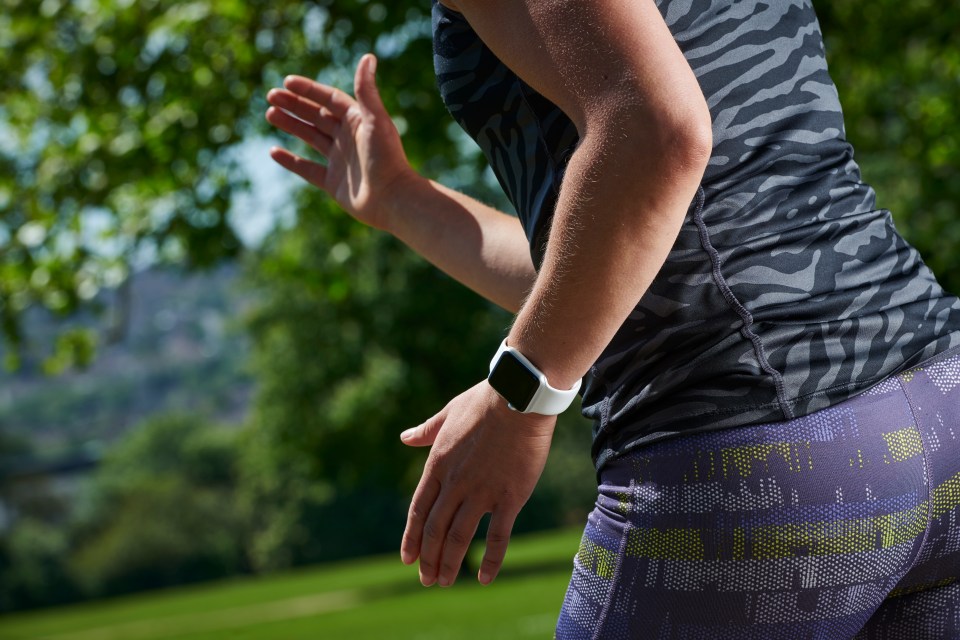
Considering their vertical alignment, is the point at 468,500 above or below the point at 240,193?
above

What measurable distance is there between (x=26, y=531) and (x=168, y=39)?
50.2 m

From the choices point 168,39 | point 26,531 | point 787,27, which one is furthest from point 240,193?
point 26,531

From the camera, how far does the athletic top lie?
4.38 feet

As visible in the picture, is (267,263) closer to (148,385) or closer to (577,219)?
(577,219)

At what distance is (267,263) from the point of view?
933 centimetres

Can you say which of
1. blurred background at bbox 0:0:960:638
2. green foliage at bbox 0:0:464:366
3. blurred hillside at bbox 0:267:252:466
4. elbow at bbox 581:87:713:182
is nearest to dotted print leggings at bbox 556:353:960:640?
elbow at bbox 581:87:713:182

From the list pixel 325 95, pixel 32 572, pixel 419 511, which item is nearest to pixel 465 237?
pixel 325 95

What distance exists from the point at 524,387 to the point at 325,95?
3.37 ft

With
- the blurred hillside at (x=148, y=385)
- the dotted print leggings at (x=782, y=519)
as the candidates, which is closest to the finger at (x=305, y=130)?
the dotted print leggings at (x=782, y=519)

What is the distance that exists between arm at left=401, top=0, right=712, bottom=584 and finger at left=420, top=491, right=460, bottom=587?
225mm

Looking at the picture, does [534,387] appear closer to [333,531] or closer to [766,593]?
[766,593]

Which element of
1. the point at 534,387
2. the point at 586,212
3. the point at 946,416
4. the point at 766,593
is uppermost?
the point at 586,212

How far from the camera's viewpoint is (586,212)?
49.8 inches

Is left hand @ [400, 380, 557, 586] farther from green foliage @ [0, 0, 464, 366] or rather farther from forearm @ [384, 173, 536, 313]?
green foliage @ [0, 0, 464, 366]
